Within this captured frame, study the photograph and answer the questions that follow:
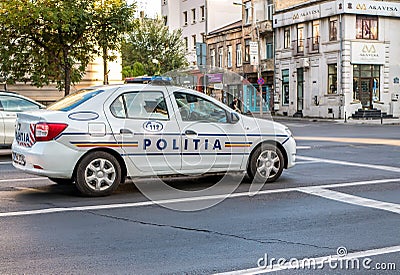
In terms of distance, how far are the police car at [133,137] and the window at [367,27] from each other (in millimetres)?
34490

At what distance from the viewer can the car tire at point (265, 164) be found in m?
9.94

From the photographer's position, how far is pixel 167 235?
21.3 feet

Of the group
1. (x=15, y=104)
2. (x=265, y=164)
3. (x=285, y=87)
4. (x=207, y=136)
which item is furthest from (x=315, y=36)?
(x=207, y=136)

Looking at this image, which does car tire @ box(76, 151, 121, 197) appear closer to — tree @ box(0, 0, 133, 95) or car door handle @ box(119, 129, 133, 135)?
car door handle @ box(119, 129, 133, 135)

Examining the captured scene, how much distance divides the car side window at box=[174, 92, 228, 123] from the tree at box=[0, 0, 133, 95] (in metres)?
14.2

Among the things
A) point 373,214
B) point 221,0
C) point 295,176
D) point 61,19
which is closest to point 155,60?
point 221,0

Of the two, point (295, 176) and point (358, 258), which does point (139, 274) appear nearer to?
point (358, 258)

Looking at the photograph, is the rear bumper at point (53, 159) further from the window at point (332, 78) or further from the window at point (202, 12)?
the window at point (202, 12)

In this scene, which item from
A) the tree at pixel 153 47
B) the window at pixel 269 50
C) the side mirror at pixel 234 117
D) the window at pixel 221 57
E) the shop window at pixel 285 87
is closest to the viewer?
the side mirror at pixel 234 117

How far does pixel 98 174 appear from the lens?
28.4 ft

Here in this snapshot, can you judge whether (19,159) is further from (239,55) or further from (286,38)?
(239,55)

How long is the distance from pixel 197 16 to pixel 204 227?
191ft

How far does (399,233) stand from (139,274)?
125 inches

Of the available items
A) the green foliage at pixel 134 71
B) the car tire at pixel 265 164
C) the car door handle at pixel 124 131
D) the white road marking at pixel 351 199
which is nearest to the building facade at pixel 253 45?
the green foliage at pixel 134 71
